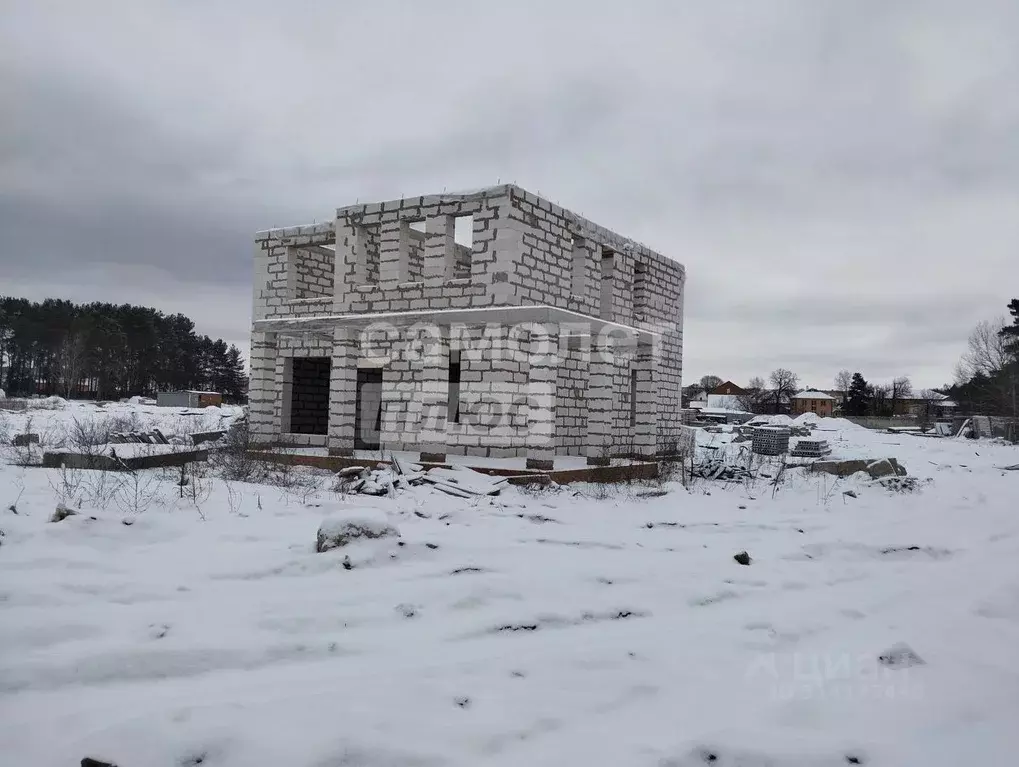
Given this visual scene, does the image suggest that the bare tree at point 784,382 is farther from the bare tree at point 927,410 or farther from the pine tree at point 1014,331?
the pine tree at point 1014,331

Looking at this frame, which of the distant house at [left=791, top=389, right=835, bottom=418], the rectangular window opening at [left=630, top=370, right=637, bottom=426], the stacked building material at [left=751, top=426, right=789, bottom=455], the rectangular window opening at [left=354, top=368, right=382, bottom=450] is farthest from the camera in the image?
the distant house at [left=791, top=389, right=835, bottom=418]

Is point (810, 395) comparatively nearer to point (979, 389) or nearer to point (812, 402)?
point (812, 402)

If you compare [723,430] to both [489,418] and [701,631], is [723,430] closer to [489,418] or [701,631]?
[489,418]

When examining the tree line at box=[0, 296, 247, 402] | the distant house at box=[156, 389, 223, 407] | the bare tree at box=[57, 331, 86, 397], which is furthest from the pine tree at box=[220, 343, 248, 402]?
the distant house at box=[156, 389, 223, 407]

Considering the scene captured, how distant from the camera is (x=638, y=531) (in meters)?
7.70

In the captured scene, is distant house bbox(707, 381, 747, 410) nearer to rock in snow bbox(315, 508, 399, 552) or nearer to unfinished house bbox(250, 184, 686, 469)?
unfinished house bbox(250, 184, 686, 469)

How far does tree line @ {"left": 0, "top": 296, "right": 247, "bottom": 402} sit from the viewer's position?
2110 inches

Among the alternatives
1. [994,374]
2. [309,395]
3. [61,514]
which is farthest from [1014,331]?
[61,514]

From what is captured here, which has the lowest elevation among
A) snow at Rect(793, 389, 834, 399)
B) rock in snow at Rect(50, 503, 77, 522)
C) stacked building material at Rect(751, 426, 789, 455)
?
rock in snow at Rect(50, 503, 77, 522)

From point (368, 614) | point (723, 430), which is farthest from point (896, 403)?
point (368, 614)

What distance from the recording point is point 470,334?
41.6ft

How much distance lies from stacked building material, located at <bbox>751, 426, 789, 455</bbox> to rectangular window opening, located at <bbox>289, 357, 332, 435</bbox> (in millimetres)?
12757

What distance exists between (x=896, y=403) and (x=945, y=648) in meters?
71.1

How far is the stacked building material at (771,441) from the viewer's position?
19.8 metres
